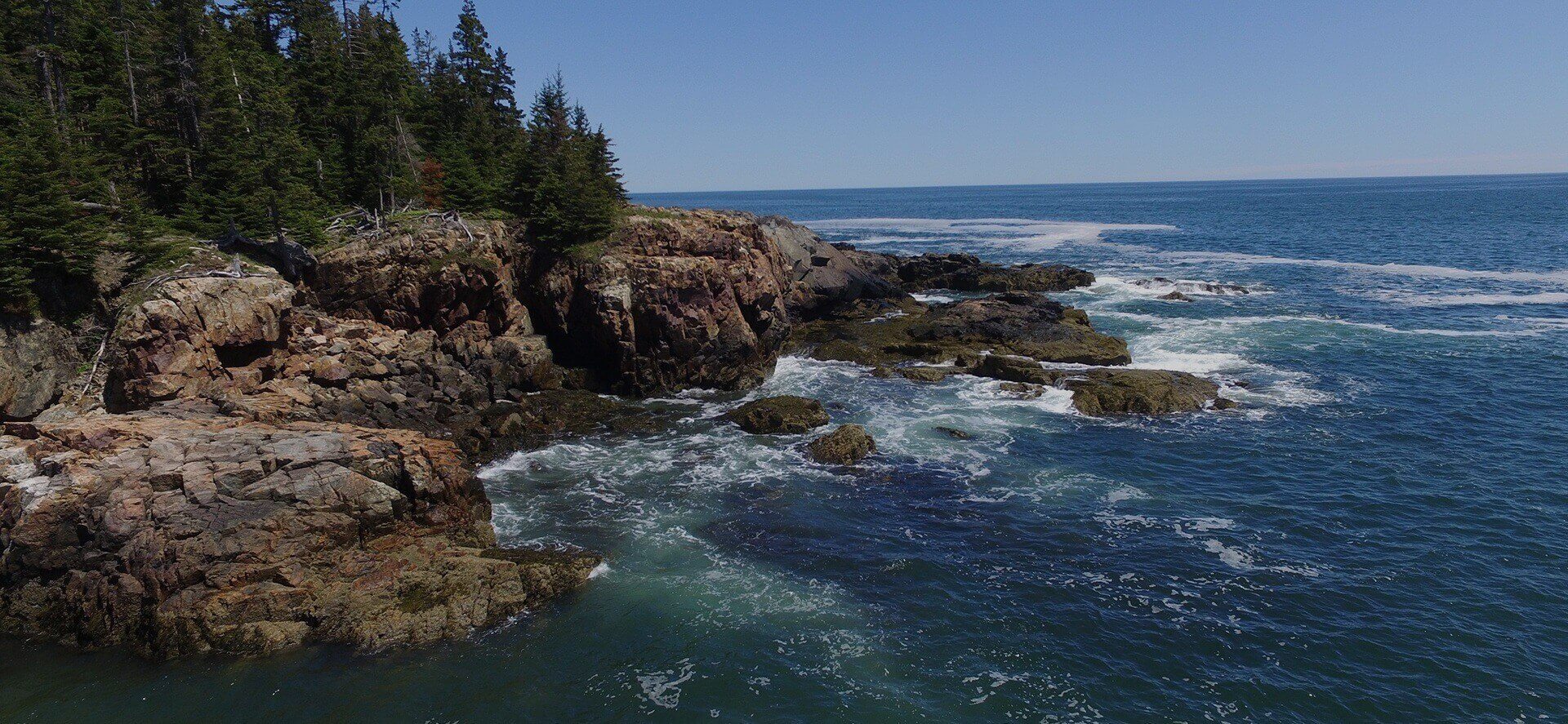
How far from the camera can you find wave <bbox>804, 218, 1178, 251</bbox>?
381ft

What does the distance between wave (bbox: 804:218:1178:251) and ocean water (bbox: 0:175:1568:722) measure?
74562mm

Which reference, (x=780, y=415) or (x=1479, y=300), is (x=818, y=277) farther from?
(x=1479, y=300)

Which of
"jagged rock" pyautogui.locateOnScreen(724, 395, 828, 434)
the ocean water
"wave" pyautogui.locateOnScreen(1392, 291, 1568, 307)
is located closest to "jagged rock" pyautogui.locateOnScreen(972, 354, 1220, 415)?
the ocean water

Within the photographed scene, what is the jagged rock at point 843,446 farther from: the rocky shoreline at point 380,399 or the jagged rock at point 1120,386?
the jagged rock at point 1120,386

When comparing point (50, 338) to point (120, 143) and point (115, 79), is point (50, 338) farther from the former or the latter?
point (115, 79)

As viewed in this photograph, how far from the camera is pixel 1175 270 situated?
3216 inches

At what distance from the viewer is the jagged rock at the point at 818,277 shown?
5625 centimetres

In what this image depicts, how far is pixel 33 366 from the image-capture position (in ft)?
83.9

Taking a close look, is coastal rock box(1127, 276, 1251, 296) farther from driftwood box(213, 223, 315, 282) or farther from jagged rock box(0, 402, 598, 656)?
driftwood box(213, 223, 315, 282)

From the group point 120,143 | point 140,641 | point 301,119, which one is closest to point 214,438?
point 140,641

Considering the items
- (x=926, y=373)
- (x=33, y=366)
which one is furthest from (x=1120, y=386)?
(x=33, y=366)

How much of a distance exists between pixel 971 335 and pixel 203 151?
41.6 metres

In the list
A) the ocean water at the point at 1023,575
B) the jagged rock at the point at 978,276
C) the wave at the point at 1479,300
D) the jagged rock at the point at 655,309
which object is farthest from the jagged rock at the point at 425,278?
the wave at the point at 1479,300

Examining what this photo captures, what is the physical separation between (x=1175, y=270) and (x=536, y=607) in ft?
262
